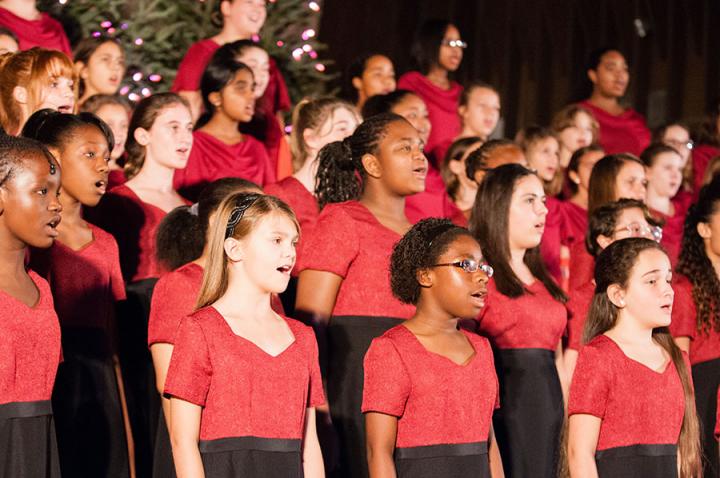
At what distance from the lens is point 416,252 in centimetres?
383

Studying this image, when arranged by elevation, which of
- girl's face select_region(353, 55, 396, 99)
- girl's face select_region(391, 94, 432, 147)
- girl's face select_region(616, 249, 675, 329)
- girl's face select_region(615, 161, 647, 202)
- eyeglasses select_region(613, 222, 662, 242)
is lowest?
girl's face select_region(616, 249, 675, 329)

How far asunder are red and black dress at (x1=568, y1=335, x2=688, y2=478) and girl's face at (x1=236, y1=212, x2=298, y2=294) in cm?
100

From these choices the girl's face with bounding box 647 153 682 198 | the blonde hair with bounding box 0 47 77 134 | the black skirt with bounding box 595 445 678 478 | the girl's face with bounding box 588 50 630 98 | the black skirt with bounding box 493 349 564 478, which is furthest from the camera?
the girl's face with bounding box 588 50 630 98

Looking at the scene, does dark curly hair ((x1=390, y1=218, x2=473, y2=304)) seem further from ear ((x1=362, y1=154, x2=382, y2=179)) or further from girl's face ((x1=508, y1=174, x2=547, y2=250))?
girl's face ((x1=508, y1=174, x2=547, y2=250))

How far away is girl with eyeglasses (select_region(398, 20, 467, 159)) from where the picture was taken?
23.8 ft

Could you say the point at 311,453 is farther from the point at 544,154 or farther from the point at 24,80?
the point at 544,154

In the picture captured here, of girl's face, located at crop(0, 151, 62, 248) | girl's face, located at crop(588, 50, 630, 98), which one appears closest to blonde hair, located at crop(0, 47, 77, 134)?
girl's face, located at crop(0, 151, 62, 248)

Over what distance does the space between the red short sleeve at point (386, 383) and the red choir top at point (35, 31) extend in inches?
126

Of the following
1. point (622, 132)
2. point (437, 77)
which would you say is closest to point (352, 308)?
point (437, 77)

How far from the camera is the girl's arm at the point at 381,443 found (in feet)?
11.5

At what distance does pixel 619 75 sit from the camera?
8000 millimetres

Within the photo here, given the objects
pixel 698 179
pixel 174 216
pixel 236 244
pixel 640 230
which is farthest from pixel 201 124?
pixel 698 179

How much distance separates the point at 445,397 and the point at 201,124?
273cm

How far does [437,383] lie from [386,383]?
0.14 m
